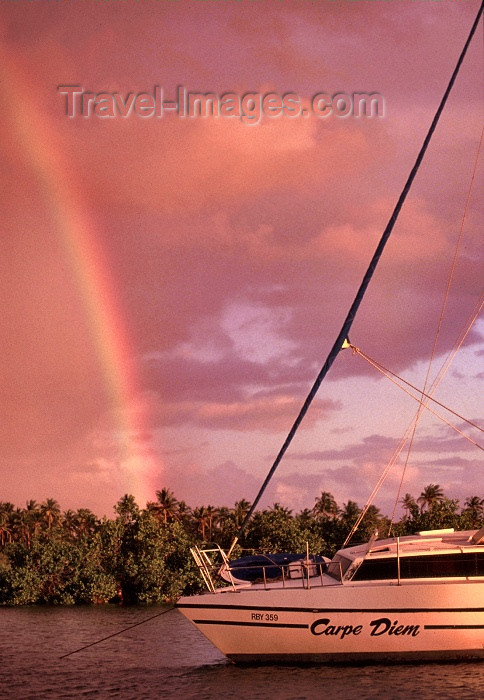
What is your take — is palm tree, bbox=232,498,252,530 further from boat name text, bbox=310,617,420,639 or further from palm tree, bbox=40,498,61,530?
boat name text, bbox=310,617,420,639

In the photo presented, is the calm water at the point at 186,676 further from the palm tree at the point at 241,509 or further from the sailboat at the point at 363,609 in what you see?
the palm tree at the point at 241,509

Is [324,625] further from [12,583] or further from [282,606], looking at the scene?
[12,583]

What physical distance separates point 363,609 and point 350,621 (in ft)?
1.75

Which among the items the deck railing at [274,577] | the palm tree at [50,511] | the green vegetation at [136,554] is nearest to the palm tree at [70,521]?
the palm tree at [50,511]

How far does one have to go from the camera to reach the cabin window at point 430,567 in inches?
949

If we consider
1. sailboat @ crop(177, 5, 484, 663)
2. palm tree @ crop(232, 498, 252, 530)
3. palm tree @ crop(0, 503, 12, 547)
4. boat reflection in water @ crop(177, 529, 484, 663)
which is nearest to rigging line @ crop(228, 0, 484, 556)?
sailboat @ crop(177, 5, 484, 663)

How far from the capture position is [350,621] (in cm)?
2395

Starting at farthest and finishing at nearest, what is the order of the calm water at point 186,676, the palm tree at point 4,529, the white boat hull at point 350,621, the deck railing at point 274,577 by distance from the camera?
1. the palm tree at point 4,529
2. the deck railing at point 274,577
3. the white boat hull at point 350,621
4. the calm water at point 186,676

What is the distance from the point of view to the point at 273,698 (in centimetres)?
2219

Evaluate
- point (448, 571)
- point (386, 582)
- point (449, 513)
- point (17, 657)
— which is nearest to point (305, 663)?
point (386, 582)

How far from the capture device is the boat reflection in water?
2372cm

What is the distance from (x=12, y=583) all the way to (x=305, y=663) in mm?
48132

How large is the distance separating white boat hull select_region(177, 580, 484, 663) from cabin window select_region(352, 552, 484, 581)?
0.40 meters

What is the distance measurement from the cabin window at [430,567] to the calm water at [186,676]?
2735 millimetres
